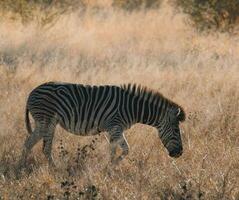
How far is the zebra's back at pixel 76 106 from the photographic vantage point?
760 cm

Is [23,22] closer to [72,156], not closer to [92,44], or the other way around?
[92,44]

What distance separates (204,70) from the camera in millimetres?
11695

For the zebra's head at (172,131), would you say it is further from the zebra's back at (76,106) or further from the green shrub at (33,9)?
the green shrub at (33,9)

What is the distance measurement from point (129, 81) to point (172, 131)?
11.7ft

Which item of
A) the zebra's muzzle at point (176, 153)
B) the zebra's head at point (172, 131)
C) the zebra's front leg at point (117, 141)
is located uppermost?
the zebra's head at point (172, 131)

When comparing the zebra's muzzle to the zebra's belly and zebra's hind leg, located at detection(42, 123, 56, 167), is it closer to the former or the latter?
the zebra's belly

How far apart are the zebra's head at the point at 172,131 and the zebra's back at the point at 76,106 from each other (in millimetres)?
627

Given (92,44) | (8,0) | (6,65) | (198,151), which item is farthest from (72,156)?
(8,0)

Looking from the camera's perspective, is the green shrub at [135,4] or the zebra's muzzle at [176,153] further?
the green shrub at [135,4]

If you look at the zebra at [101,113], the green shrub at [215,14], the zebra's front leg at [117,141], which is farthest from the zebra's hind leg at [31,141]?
the green shrub at [215,14]

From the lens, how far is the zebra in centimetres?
752

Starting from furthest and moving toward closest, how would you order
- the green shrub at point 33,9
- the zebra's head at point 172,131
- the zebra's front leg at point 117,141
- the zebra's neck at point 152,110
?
1. the green shrub at point 33,9
2. the zebra's neck at point 152,110
3. the zebra's head at point 172,131
4. the zebra's front leg at point 117,141

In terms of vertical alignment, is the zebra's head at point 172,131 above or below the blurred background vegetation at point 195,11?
above

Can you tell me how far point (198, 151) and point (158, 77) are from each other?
3737 mm
